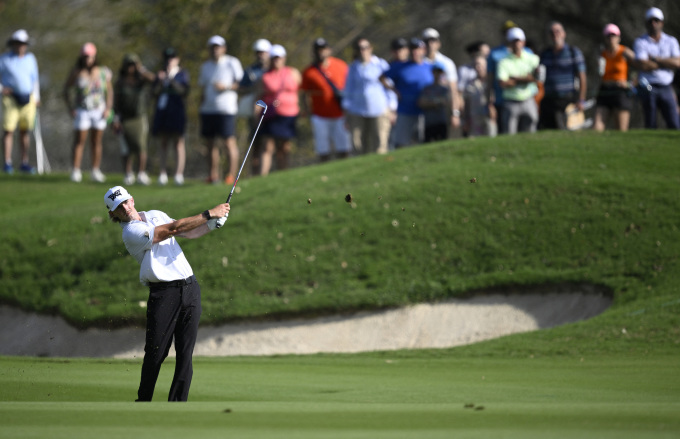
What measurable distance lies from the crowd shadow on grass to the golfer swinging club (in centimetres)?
663

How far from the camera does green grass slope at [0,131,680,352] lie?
54.7 ft

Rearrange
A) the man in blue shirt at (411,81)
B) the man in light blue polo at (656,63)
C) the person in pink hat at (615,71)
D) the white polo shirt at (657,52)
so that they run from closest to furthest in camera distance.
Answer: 1. the man in light blue polo at (656,63)
2. the white polo shirt at (657,52)
3. the person in pink hat at (615,71)
4. the man in blue shirt at (411,81)

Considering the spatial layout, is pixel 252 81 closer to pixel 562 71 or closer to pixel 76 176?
pixel 76 176

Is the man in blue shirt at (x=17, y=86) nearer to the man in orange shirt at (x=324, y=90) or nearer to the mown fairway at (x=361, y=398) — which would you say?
the man in orange shirt at (x=324, y=90)

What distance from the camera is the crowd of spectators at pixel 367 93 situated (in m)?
18.8

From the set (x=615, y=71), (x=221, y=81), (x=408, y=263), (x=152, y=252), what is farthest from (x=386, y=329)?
(x=152, y=252)

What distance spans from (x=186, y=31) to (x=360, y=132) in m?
12.7

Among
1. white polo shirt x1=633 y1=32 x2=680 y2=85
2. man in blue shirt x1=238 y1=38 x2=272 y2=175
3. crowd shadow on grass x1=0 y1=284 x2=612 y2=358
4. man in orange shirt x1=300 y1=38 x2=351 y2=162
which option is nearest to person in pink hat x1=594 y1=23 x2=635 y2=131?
white polo shirt x1=633 y1=32 x2=680 y2=85

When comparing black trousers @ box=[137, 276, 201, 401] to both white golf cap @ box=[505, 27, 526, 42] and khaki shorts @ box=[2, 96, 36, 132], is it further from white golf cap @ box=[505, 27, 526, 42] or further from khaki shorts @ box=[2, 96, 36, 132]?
khaki shorts @ box=[2, 96, 36, 132]

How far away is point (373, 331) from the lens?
1630 cm

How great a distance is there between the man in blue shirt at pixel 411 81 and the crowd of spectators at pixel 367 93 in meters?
0.02

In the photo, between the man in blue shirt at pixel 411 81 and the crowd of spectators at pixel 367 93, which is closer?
the crowd of spectators at pixel 367 93

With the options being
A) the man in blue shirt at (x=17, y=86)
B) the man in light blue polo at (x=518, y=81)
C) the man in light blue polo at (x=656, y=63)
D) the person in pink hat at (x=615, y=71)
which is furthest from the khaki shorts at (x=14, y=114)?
the man in light blue polo at (x=656, y=63)

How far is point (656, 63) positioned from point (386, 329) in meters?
5.98
